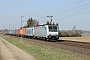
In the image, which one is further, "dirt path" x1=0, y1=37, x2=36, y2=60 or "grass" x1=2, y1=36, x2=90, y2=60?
"grass" x1=2, y1=36, x2=90, y2=60

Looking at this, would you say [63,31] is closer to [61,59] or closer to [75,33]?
[75,33]

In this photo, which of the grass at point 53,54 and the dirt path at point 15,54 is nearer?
the dirt path at point 15,54

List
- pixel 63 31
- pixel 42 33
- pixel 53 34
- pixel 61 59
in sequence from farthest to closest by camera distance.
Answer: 1. pixel 63 31
2. pixel 42 33
3. pixel 53 34
4. pixel 61 59

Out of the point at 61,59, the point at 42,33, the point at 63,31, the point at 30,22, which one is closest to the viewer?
the point at 61,59

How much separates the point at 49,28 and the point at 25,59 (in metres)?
29.4

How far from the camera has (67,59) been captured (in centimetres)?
1611

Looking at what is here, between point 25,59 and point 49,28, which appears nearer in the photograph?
point 25,59

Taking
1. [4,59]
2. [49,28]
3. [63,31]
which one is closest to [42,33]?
[49,28]

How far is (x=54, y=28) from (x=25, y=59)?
2964 centimetres

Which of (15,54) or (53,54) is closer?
(53,54)

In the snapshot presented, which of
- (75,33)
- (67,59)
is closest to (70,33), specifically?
(75,33)

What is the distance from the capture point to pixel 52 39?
45.4 meters

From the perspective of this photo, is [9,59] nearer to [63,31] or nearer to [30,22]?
[63,31]

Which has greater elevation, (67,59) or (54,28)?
(54,28)
